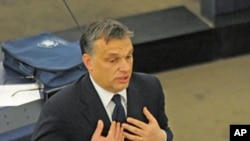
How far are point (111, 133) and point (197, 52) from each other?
9.18 ft

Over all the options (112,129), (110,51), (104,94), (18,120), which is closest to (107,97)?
(104,94)

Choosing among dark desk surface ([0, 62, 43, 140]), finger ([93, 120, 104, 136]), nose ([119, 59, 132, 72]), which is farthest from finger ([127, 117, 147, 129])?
dark desk surface ([0, 62, 43, 140])

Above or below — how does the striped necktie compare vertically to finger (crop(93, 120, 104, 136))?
above

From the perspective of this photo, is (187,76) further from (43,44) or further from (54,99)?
(54,99)

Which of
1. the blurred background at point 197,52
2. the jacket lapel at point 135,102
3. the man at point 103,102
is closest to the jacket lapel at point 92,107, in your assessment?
the man at point 103,102

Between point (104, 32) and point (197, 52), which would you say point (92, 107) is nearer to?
point (104, 32)

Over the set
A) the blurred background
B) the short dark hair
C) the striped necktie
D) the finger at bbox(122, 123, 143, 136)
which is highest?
the blurred background

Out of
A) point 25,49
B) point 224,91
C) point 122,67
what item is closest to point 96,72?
point 122,67

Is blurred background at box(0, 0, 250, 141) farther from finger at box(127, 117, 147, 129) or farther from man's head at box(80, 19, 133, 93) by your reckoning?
man's head at box(80, 19, 133, 93)

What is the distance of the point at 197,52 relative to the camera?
207 inches

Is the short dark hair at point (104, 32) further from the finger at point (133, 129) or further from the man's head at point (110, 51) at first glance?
the finger at point (133, 129)

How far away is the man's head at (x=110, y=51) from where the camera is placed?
2453 mm

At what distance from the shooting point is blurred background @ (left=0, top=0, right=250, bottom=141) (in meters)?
4.57

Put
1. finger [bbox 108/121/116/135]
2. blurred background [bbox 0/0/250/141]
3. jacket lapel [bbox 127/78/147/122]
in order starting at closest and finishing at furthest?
finger [bbox 108/121/116/135], jacket lapel [bbox 127/78/147/122], blurred background [bbox 0/0/250/141]
